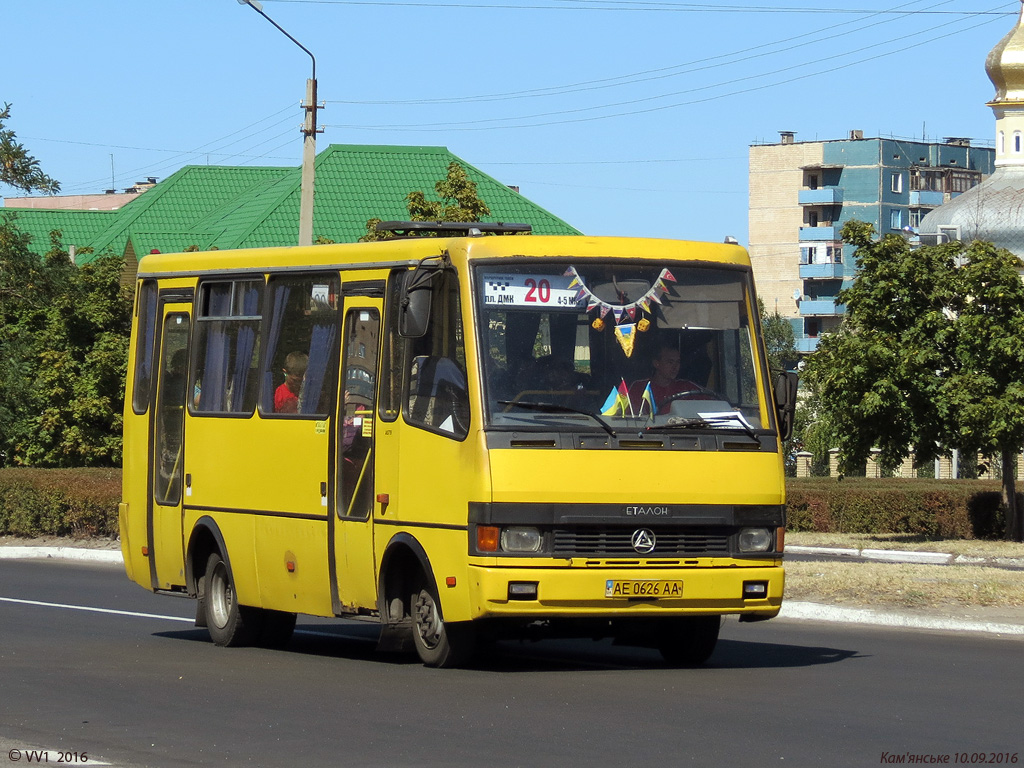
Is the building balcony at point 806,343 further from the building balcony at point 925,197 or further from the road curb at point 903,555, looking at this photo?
the road curb at point 903,555

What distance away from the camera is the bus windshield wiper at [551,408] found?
1201 centimetres

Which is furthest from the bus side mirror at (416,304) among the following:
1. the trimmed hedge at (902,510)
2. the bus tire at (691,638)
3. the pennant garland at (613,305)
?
the trimmed hedge at (902,510)

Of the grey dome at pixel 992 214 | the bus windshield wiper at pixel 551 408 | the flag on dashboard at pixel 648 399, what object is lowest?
the bus windshield wiper at pixel 551 408

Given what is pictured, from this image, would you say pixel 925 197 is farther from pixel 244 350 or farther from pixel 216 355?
pixel 244 350

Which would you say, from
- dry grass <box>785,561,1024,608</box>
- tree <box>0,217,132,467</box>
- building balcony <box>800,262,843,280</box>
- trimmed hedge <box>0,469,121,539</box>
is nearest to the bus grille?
dry grass <box>785,561,1024,608</box>

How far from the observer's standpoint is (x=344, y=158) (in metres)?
68.8

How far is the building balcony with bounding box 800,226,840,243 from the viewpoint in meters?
140

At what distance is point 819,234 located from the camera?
140 m

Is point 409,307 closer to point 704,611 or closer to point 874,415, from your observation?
point 704,611

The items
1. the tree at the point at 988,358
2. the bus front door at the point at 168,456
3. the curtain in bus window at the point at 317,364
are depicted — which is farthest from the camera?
the tree at the point at 988,358

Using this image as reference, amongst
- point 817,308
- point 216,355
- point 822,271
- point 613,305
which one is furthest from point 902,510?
point 822,271

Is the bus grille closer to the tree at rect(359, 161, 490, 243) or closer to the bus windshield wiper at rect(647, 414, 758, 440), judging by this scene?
the bus windshield wiper at rect(647, 414, 758, 440)

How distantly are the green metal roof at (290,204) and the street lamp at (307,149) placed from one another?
28196 millimetres

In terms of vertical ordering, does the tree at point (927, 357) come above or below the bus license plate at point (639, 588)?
above
